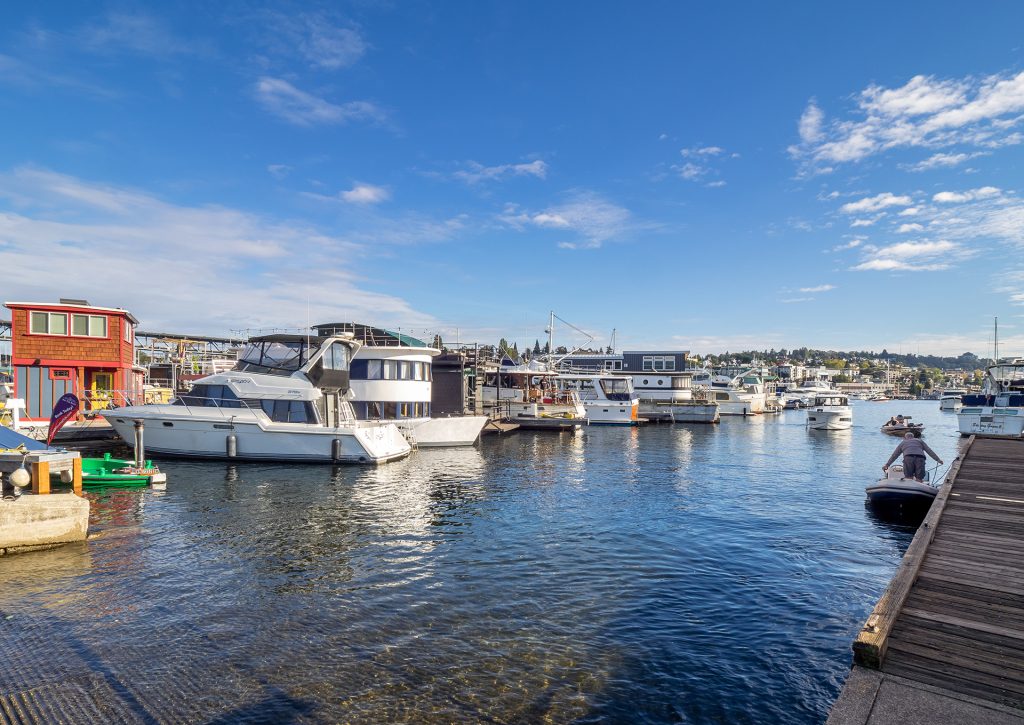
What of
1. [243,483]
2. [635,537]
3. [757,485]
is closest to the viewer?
[635,537]

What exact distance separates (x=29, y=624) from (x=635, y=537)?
12.9m

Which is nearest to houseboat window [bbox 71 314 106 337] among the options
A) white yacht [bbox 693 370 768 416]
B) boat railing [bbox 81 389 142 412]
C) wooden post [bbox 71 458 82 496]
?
boat railing [bbox 81 389 142 412]

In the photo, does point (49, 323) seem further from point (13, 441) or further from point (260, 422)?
point (13, 441)

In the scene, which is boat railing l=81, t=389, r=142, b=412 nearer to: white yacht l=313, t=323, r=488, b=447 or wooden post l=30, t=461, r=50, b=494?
white yacht l=313, t=323, r=488, b=447

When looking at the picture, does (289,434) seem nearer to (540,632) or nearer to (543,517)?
(543,517)

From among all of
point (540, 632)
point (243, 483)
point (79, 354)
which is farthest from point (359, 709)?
point (79, 354)

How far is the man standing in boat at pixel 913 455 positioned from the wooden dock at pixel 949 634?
23.6 ft

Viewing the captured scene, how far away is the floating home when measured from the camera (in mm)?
28036

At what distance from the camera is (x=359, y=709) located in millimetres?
6664

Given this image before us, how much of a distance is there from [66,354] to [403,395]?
1831 cm

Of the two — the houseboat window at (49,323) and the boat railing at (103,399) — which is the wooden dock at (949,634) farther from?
the houseboat window at (49,323)

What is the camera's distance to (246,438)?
83.0 ft

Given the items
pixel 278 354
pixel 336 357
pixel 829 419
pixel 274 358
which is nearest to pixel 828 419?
pixel 829 419

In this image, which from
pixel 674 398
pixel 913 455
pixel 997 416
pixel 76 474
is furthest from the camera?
pixel 674 398
